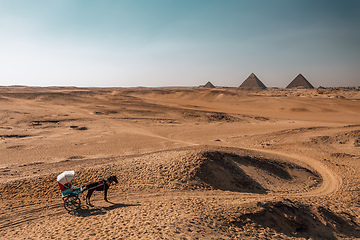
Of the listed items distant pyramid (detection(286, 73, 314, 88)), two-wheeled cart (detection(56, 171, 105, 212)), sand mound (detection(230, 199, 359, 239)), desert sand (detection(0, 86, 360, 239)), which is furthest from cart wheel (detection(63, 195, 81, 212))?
distant pyramid (detection(286, 73, 314, 88))

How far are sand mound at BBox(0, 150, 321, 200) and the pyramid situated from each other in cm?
10450

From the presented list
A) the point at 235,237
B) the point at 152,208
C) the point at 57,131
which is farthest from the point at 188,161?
the point at 57,131

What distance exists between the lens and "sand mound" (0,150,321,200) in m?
11.3

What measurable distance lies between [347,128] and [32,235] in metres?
30.5

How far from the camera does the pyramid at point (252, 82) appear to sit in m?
115

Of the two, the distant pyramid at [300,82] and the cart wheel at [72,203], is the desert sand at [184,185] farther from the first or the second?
the distant pyramid at [300,82]

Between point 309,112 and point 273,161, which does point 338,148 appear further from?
point 309,112

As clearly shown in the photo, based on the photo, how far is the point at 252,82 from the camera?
11619 cm

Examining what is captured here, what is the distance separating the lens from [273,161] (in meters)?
16.0

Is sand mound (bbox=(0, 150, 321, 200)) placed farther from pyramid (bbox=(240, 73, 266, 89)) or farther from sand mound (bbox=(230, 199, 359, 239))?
pyramid (bbox=(240, 73, 266, 89))

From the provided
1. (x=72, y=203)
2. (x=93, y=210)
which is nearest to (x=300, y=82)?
(x=93, y=210)

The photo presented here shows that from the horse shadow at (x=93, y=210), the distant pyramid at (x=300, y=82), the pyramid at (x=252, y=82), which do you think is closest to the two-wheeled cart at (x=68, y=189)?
the horse shadow at (x=93, y=210)

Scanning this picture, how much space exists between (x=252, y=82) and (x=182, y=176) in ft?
364

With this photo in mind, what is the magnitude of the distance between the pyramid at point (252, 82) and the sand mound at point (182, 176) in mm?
104500
